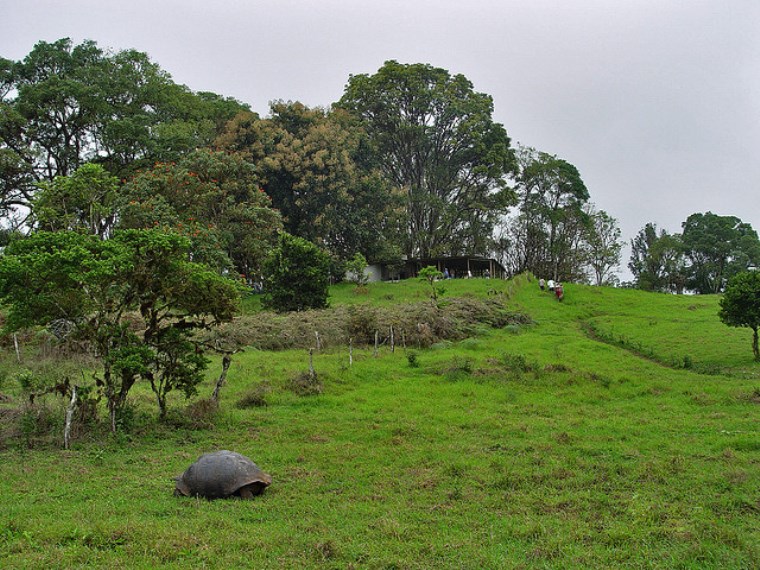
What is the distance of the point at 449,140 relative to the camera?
5044 centimetres

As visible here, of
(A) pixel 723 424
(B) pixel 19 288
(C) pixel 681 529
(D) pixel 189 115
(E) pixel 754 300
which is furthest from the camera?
(D) pixel 189 115

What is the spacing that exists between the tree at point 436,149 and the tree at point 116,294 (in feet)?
113

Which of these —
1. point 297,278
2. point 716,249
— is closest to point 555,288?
point 297,278

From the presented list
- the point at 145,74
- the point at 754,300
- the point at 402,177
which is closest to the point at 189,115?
the point at 145,74

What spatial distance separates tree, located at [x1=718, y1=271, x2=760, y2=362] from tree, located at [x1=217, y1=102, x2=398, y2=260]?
82.6ft

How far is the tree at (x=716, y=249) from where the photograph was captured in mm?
56062

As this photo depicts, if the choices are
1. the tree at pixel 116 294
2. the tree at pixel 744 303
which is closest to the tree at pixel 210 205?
the tree at pixel 116 294

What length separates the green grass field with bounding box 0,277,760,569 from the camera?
648 cm

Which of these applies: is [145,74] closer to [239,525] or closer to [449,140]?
[449,140]

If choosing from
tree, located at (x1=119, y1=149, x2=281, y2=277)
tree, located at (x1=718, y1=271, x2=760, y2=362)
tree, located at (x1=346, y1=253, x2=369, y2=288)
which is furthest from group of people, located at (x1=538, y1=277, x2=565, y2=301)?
tree, located at (x1=119, y1=149, x2=281, y2=277)

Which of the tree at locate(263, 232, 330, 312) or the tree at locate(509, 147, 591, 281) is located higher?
the tree at locate(509, 147, 591, 281)

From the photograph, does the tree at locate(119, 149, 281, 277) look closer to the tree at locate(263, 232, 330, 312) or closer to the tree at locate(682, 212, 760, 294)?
the tree at locate(263, 232, 330, 312)

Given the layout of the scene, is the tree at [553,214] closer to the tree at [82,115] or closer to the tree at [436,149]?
the tree at [436,149]

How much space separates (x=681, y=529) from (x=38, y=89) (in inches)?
1457
